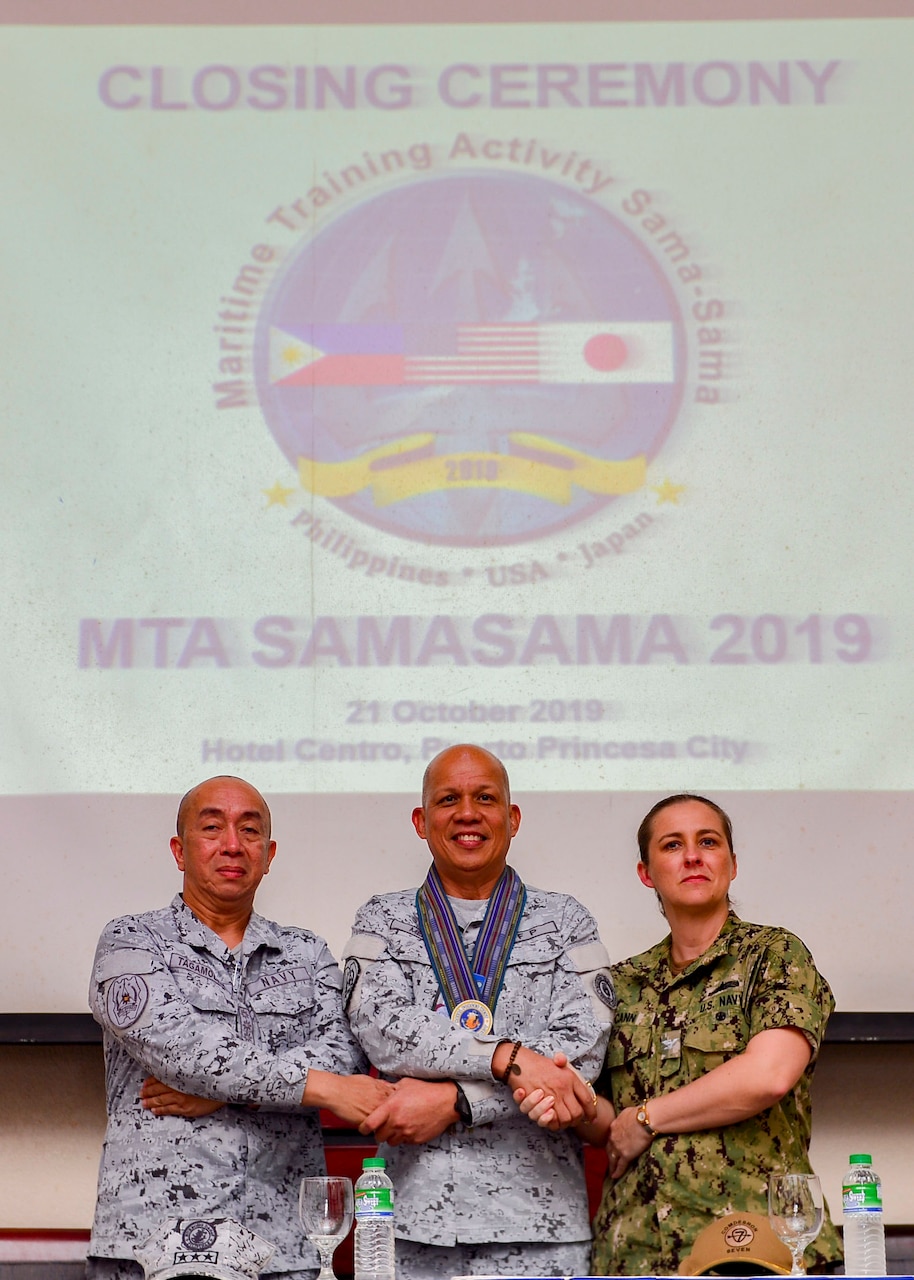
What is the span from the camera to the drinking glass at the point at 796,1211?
2510mm

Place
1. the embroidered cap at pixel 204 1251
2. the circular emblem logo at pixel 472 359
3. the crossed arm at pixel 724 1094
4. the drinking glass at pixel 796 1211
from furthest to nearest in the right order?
the circular emblem logo at pixel 472 359
the crossed arm at pixel 724 1094
the embroidered cap at pixel 204 1251
the drinking glass at pixel 796 1211

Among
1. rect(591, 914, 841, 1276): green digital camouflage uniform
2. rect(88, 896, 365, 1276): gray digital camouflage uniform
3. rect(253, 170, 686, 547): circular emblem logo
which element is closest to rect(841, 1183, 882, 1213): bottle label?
rect(591, 914, 841, 1276): green digital camouflage uniform

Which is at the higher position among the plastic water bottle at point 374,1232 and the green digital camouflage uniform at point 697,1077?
the green digital camouflage uniform at point 697,1077

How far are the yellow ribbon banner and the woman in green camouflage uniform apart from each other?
1129mm

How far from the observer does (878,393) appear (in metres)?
4.12

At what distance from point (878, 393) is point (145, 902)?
226 centimetres

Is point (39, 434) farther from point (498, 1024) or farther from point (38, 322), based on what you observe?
point (498, 1024)

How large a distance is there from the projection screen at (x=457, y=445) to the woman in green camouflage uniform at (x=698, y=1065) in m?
0.77

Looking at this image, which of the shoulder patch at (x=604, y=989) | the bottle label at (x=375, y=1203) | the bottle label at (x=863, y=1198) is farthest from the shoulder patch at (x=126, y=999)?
the bottle label at (x=863, y=1198)

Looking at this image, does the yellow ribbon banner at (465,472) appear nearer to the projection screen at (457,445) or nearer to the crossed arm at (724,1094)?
Result: the projection screen at (457,445)

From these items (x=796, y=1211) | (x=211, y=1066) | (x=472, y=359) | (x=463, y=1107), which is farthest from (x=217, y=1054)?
(x=472, y=359)

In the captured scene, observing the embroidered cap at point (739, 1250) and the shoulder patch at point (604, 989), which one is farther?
the shoulder patch at point (604, 989)

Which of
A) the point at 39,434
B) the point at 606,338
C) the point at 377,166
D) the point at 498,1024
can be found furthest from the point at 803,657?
the point at 39,434

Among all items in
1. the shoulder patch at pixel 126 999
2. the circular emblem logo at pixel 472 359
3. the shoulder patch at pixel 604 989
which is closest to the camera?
the shoulder patch at pixel 126 999
